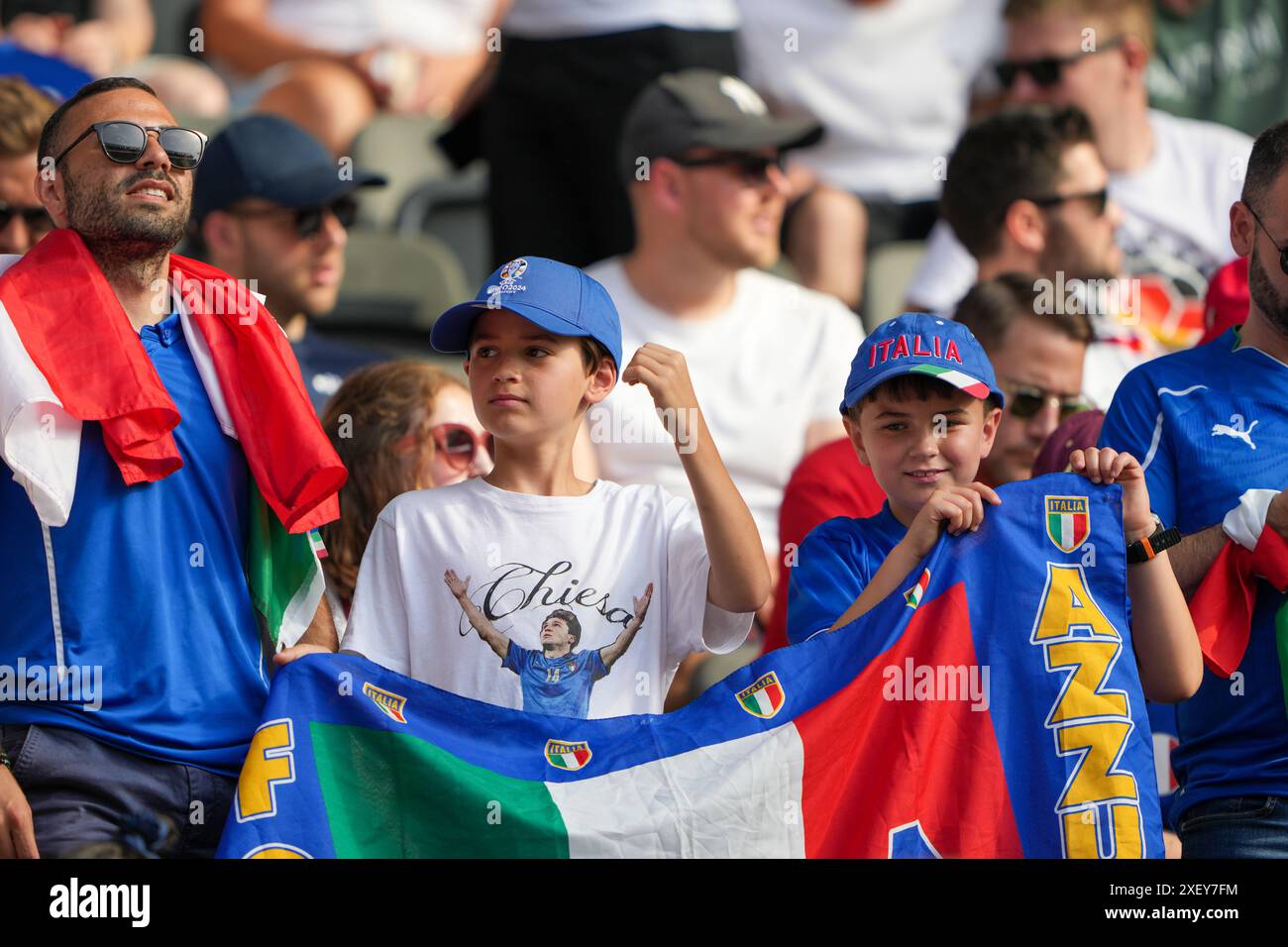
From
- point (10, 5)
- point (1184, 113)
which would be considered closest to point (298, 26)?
point (10, 5)

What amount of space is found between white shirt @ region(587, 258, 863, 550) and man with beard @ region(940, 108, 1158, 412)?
0.56 m

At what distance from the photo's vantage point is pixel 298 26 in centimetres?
862

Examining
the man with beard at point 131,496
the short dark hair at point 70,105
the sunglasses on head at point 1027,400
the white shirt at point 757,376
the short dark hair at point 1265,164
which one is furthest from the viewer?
the white shirt at point 757,376

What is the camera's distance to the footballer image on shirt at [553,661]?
13.2ft

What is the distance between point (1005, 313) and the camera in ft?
18.1

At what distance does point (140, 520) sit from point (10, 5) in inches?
209

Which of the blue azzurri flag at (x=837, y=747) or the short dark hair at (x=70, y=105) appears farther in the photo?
the short dark hair at (x=70, y=105)

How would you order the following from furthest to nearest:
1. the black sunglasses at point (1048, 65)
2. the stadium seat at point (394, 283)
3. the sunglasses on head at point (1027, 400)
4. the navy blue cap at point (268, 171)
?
the black sunglasses at point (1048, 65) → the stadium seat at point (394, 283) → the navy blue cap at point (268, 171) → the sunglasses on head at point (1027, 400)

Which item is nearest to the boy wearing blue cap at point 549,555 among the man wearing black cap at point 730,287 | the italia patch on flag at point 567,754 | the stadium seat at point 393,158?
the italia patch on flag at point 567,754

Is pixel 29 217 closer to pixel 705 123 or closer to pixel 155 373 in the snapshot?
pixel 155 373

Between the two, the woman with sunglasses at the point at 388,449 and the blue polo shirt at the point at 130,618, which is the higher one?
the woman with sunglasses at the point at 388,449

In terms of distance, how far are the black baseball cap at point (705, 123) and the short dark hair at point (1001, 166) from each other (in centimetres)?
53

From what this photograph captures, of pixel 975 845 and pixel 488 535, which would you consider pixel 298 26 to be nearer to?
pixel 488 535

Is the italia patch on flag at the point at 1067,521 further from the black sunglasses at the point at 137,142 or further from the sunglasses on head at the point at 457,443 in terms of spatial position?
the black sunglasses at the point at 137,142
